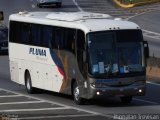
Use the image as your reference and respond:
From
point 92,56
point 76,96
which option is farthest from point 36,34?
point 92,56

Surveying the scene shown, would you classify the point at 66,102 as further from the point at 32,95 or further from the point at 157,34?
the point at 157,34

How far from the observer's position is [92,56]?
23047 millimetres

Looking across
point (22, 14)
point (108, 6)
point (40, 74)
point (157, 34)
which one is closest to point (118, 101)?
point (40, 74)

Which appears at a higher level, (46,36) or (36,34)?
(46,36)

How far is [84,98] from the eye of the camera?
23625 mm

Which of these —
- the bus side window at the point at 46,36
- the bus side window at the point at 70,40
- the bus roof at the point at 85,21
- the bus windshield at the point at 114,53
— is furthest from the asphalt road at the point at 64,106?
the bus roof at the point at 85,21

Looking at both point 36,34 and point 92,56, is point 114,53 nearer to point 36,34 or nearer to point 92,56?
point 92,56

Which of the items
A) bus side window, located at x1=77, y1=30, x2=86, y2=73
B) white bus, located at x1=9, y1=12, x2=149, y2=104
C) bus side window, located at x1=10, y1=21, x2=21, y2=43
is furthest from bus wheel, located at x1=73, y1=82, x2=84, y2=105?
bus side window, located at x1=10, y1=21, x2=21, y2=43

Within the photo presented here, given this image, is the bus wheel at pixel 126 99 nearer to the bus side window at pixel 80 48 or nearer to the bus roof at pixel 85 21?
the bus side window at pixel 80 48

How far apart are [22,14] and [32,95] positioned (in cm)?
348

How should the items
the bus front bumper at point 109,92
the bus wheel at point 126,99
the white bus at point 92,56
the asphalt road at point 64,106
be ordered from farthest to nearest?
the bus wheel at point 126,99, the white bus at point 92,56, the bus front bumper at point 109,92, the asphalt road at point 64,106

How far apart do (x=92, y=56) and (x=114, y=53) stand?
69cm

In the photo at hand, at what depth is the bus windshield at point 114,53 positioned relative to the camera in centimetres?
2302

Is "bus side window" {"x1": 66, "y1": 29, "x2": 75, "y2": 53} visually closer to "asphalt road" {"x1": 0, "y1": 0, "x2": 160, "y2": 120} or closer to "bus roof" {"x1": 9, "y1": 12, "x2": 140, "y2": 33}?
"bus roof" {"x1": 9, "y1": 12, "x2": 140, "y2": 33}
